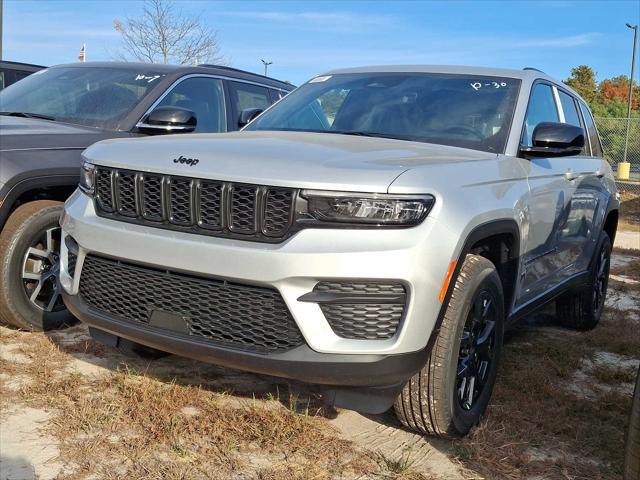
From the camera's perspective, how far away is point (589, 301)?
540 cm

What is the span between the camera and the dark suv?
4.20 metres

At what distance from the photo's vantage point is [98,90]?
205 inches

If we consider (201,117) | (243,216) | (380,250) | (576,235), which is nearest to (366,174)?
(380,250)

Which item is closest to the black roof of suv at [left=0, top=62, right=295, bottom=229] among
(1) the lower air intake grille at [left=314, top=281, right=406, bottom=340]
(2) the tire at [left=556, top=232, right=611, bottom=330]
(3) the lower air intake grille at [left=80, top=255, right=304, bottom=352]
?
(3) the lower air intake grille at [left=80, top=255, right=304, bottom=352]

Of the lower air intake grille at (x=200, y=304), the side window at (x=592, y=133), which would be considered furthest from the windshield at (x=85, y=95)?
the side window at (x=592, y=133)

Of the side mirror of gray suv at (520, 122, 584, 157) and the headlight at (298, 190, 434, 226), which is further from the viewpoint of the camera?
the side mirror of gray suv at (520, 122, 584, 157)

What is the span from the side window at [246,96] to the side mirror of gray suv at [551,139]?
8.67 ft

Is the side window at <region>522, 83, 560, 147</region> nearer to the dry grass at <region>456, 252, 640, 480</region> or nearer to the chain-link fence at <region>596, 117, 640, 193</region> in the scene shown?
the dry grass at <region>456, 252, 640, 480</region>

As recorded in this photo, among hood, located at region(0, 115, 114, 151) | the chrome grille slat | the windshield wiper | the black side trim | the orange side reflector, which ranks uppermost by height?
the windshield wiper

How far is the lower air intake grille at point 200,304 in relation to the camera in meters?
2.71

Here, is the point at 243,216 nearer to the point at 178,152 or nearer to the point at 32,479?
the point at 178,152

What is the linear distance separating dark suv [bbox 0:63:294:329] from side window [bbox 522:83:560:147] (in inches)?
70.6

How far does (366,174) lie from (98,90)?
3.20 meters

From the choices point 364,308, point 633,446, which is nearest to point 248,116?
point 364,308
